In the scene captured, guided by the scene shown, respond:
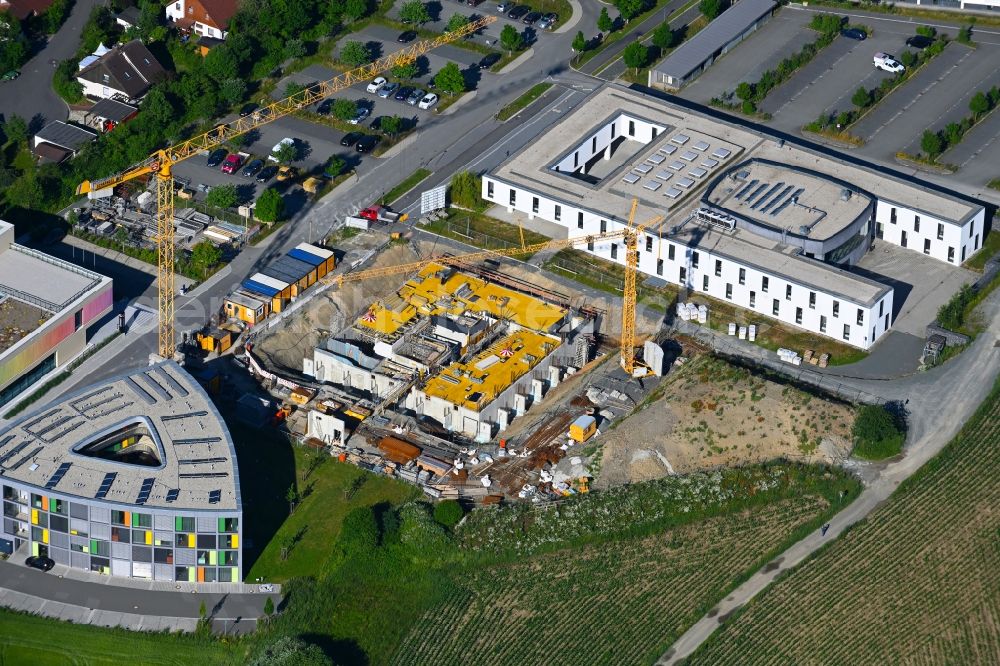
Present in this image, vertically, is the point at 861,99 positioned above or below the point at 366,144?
above

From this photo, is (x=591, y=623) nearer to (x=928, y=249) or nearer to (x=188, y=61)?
(x=928, y=249)

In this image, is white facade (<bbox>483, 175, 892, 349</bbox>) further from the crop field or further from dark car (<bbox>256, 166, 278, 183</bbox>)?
dark car (<bbox>256, 166, 278, 183</bbox>)

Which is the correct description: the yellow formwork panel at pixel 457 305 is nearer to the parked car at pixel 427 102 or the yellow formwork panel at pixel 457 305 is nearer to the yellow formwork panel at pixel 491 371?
the yellow formwork panel at pixel 491 371

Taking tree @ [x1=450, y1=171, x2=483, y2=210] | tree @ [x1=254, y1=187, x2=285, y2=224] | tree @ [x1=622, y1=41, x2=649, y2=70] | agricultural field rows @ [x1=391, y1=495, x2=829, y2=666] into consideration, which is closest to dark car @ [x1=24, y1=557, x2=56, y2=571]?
agricultural field rows @ [x1=391, y1=495, x2=829, y2=666]

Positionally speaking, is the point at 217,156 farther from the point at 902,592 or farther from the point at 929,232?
the point at 902,592

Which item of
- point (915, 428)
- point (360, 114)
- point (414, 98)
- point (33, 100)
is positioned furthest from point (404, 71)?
point (915, 428)

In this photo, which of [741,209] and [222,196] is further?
[222,196]
